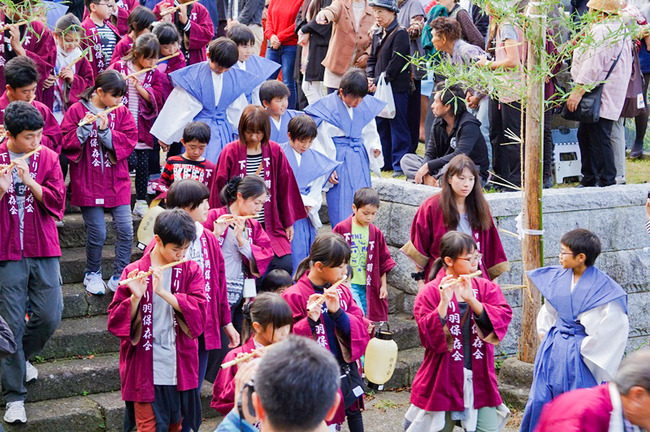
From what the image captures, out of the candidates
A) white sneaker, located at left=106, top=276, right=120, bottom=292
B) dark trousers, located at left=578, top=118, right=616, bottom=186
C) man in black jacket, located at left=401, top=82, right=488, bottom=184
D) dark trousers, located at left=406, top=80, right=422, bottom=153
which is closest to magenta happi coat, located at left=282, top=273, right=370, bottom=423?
white sneaker, located at left=106, top=276, right=120, bottom=292

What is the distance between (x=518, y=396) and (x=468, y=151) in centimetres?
207

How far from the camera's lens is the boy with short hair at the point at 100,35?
9195 millimetres

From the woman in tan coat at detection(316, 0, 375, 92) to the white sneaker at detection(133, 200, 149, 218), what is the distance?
111 inches

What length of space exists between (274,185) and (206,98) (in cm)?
137

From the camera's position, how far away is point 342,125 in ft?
27.5

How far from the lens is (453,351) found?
19.1 feet

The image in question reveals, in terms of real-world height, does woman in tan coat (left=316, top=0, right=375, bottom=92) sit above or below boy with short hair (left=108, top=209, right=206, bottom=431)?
above

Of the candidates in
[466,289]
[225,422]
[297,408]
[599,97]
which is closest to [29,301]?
[466,289]

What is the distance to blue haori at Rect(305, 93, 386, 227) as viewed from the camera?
27.3 ft

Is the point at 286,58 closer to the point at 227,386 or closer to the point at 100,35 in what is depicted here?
the point at 100,35

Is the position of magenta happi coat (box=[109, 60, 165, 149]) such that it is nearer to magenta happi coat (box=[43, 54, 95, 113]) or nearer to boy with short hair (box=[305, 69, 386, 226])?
magenta happi coat (box=[43, 54, 95, 113])

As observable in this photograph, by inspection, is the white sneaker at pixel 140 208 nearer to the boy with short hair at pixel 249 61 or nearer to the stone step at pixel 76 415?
the boy with short hair at pixel 249 61

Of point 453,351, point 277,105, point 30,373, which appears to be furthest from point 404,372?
point 30,373

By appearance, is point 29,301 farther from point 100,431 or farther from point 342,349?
point 342,349
